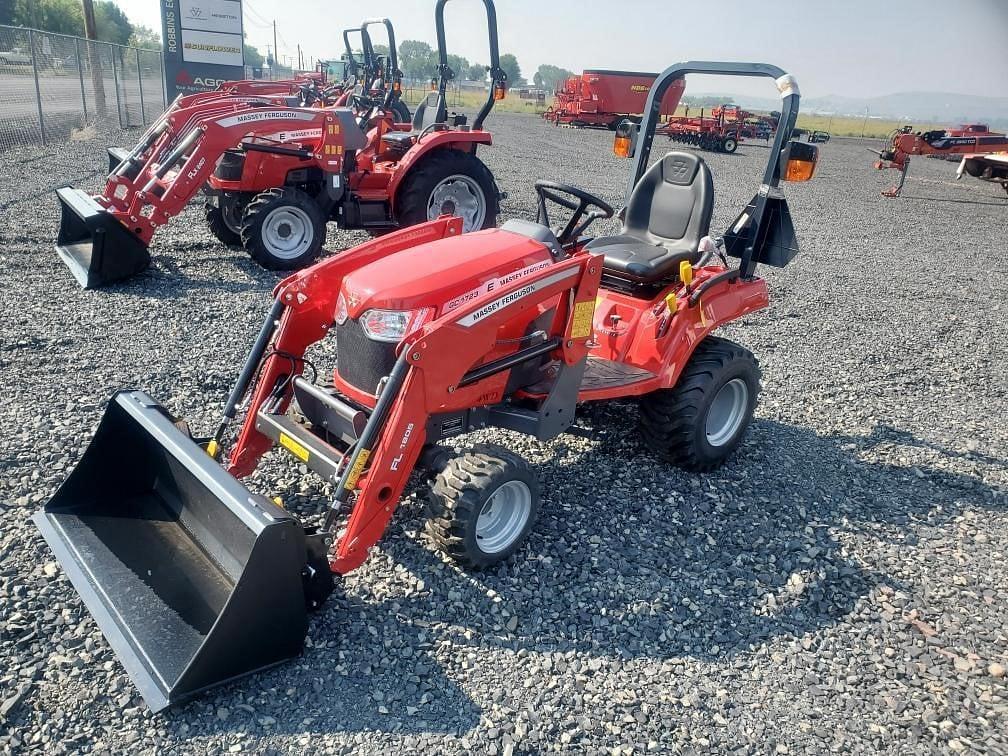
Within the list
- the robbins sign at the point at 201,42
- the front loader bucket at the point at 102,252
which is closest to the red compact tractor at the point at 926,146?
the front loader bucket at the point at 102,252

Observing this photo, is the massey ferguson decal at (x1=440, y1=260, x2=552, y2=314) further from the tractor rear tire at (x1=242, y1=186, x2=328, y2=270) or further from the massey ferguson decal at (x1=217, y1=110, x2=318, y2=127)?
the massey ferguson decal at (x1=217, y1=110, x2=318, y2=127)

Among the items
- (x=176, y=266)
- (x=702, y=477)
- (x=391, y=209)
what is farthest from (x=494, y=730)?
(x=391, y=209)

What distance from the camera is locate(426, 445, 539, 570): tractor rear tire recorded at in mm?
2957

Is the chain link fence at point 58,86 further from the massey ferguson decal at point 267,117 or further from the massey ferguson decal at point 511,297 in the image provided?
the massey ferguson decal at point 511,297

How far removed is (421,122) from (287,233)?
118 inches

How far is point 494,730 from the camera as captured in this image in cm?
247

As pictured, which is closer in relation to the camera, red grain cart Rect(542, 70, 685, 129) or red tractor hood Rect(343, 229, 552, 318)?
red tractor hood Rect(343, 229, 552, 318)

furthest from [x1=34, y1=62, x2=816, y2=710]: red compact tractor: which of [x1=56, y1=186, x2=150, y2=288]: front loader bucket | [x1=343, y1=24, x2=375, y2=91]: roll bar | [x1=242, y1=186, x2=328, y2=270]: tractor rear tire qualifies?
[x1=343, y1=24, x2=375, y2=91]: roll bar

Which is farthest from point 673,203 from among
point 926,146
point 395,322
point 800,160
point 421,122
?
point 926,146

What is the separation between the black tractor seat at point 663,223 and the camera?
13.6 feet

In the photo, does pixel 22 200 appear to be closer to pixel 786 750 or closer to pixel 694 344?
pixel 694 344

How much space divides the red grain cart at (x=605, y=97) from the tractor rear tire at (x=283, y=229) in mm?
24791

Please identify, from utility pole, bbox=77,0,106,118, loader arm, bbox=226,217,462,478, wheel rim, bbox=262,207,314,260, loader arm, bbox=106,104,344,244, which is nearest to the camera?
loader arm, bbox=226,217,462,478

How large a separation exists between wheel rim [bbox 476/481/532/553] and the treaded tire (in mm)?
5957
